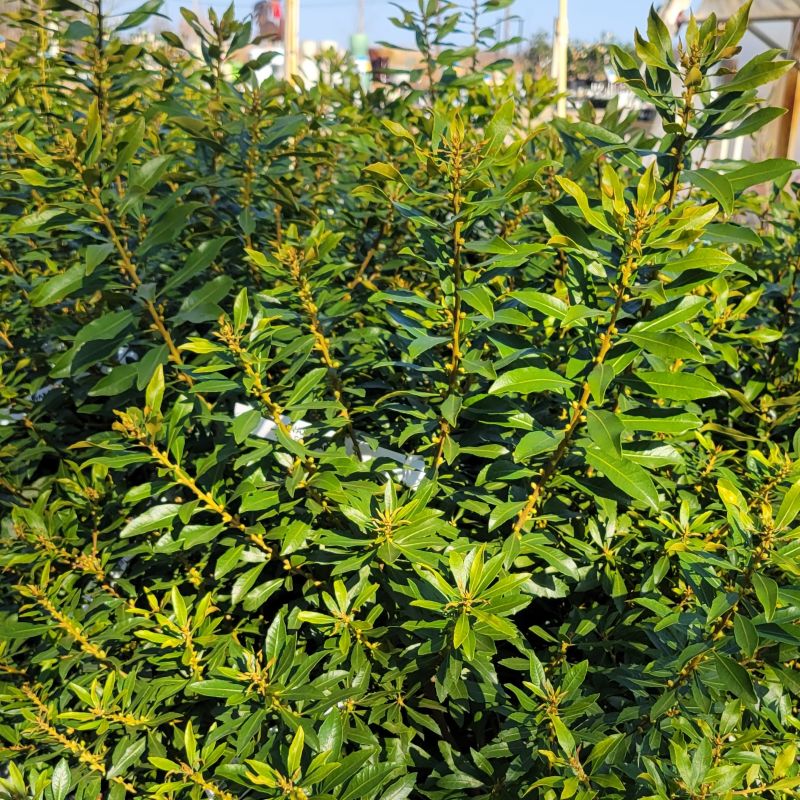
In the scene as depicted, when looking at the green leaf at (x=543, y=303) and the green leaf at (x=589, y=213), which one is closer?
the green leaf at (x=589, y=213)

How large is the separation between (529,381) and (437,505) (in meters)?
0.49

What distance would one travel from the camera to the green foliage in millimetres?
1321

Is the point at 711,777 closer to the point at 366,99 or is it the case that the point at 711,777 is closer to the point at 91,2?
the point at 91,2

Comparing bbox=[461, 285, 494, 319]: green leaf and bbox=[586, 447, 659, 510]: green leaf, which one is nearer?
bbox=[586, 447, 659, 510]: green leaf

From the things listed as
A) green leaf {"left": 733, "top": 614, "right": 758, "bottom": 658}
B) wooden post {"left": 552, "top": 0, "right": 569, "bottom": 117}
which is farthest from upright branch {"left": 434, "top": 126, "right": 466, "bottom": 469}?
wooden post {"left": 552, "top": 0, "right": 569, "bottom": 117}

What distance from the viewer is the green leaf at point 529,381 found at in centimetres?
141

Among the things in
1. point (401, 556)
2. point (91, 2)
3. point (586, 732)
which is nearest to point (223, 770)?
point (401, 556)

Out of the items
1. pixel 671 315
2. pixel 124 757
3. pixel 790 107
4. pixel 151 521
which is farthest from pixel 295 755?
pixel 790 107

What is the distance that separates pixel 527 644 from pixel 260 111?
1790 millimetres

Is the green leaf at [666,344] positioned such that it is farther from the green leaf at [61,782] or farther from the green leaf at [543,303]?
the green leaf at [61,782]

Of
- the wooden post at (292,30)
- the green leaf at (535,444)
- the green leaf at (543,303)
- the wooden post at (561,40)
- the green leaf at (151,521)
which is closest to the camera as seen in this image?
the green leaf at (535,444)

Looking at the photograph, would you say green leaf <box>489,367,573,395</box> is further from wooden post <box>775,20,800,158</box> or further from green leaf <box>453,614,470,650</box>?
wooden post <box>775,20,800,158</box>

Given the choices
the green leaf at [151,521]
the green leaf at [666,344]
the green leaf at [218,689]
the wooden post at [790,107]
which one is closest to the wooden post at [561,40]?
the wooden post at [790,107]

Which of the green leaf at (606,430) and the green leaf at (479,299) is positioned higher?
the green leaf at (479,299)
